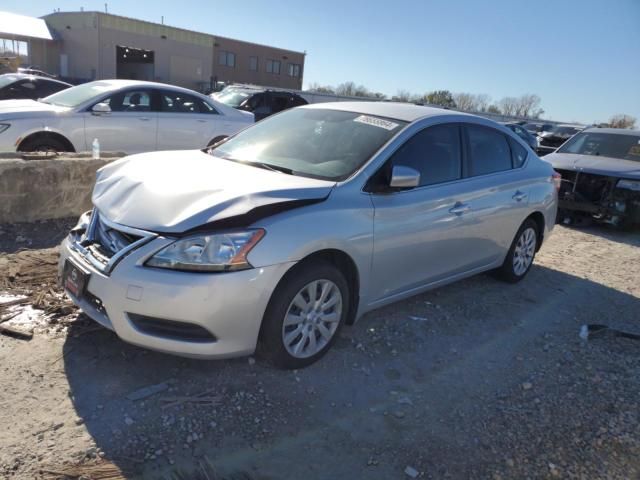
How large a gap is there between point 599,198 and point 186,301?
8.05 m

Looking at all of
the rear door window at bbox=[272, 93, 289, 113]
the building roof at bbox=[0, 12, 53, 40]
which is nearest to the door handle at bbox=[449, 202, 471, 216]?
the rear door window at bbox=[272, 93, 289, 113]

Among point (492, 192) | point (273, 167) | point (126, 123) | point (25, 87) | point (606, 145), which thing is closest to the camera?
point (273, 167)

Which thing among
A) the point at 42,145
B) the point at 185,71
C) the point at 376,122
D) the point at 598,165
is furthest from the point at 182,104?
the point at 185,71

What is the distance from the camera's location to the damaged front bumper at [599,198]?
847cm

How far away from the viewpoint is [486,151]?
498 centimetres

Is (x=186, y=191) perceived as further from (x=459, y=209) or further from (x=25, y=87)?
(x=25, y=87)

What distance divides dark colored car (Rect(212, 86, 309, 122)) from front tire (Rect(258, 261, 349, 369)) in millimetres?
11968

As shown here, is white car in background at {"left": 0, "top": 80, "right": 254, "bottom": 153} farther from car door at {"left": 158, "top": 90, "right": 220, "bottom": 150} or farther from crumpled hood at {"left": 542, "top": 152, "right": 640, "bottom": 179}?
crumpled hood at {"left": 542, "top": 152, "right": 640, "bottom": 179}

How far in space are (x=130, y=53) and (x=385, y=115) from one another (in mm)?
49228

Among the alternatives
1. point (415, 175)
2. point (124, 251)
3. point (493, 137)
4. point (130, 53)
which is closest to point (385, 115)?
point (415, 175)

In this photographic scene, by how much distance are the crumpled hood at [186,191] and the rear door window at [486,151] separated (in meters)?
1.80

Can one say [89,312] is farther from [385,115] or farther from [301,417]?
[385,115]

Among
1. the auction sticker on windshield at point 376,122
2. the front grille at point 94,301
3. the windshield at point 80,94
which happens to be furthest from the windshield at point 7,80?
the front grille at point 94,301

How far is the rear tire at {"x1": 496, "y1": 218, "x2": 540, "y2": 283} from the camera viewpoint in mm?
5465
